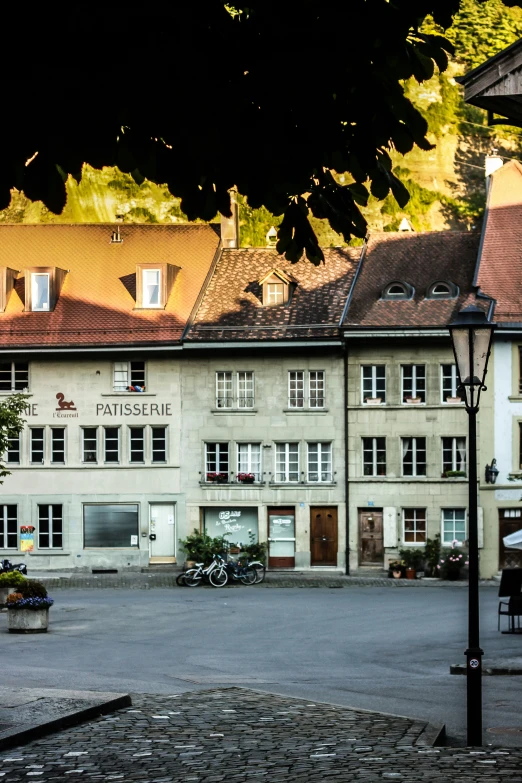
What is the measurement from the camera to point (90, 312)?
4556 centimetres

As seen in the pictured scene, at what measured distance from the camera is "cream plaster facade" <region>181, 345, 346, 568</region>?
143 ft

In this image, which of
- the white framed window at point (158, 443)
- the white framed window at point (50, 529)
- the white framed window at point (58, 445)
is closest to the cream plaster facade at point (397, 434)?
the white framed window at point (158, 443)

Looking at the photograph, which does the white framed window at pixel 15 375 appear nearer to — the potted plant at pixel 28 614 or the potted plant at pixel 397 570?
the potted plant at pixel 397 570

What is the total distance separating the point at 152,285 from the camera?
4609 cm

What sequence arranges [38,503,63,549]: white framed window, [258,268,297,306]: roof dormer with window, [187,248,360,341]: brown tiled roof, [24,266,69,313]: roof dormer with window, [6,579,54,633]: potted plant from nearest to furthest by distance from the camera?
[6,579,54,633]: potted plant
[187,248,360,341]: brown tiled roof
[38,503,63,549]: white framed window
[258,268,297,306]: roof dormer with window
[24,266,69,313]: roof dormer with window

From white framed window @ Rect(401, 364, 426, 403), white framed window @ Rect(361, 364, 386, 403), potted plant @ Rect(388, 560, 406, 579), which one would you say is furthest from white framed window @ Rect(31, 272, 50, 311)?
potted plant @ Rect(388, 560, 406, 579)

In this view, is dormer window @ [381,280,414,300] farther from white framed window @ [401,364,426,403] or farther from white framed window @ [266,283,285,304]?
white framed window @ [266,283,285,304]

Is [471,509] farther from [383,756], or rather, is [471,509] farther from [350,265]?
[350,265]

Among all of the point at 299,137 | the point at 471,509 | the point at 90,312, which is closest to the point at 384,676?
the point at 471,509

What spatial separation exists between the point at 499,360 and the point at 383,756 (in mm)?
34652

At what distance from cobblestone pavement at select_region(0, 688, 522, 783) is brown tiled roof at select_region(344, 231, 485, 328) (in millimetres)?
31669

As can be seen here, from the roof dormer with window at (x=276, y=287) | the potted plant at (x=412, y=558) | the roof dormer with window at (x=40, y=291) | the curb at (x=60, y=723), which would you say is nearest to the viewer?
the curb at (x=60, y=723)

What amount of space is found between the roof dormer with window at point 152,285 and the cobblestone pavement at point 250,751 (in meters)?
33.8

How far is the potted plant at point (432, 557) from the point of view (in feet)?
137
